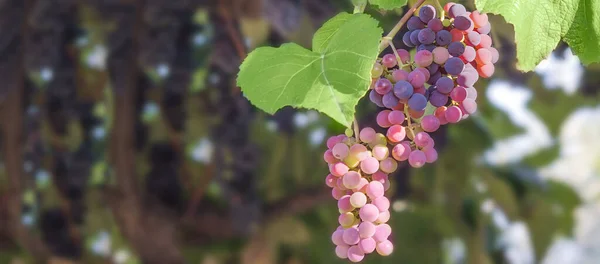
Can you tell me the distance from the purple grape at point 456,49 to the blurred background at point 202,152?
3.11 ft

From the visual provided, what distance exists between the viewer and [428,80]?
1.91 feet

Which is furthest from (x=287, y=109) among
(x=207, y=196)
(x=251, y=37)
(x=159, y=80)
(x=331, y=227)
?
(x=331, y=227)

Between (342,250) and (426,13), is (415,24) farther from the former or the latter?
(342,250)

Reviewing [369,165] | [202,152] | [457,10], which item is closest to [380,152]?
[369,165]

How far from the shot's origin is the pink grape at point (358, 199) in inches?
22.1

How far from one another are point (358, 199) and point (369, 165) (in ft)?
0.08

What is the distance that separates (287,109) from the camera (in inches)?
82.0

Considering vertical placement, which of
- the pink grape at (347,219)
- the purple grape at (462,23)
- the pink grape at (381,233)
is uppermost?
the purple grape at (462,23)

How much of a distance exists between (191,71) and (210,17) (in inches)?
7.4

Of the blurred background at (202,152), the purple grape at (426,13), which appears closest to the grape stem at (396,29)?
the purple grape at (426,13)

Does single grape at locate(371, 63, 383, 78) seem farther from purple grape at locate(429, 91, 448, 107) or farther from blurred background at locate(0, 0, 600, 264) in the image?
blurred background at locate(0, 0, 600, 264)

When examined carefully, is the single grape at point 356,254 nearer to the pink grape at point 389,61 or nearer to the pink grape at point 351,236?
the pink grape at point 351,236

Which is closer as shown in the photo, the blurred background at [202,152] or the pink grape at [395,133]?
the pink grape at [395,133]

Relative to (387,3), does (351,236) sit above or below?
below
